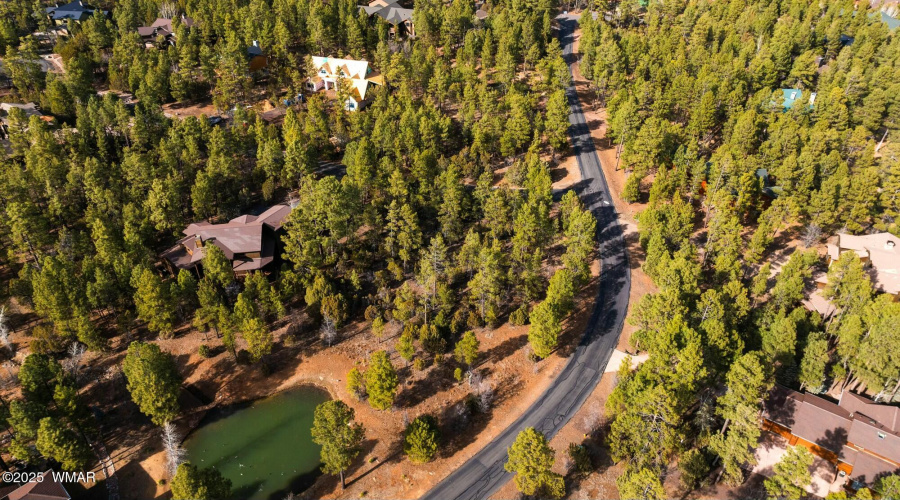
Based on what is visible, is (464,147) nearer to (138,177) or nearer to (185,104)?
(138,177)

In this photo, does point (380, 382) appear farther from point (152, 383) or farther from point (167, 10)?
point (167, 10)

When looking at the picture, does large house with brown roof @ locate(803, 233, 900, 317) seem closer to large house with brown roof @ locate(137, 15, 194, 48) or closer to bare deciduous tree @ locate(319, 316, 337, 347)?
bare deciduous tree @ locate(319, 316, 337, 347)

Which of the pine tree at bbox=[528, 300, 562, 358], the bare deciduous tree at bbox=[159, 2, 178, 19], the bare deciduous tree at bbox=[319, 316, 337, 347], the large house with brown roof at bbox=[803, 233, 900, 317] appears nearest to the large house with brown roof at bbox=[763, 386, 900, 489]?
the large house with brown roof at bbox=[803, 233, 900, 317]

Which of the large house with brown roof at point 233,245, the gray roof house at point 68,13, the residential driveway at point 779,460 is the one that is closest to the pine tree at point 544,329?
the residential driveway at point 779,460

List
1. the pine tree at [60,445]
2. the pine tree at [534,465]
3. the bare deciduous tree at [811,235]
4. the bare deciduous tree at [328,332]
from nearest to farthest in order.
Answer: the pine tree at [534,465] < the pine tree at [60,445] < the bare deciduous tree at [328,332] < the bare deciduous tree at [811,235]

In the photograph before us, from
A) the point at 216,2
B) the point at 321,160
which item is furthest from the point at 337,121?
the point at 216,2

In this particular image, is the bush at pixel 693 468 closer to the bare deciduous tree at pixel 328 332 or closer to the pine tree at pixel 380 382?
the pine tree at pixel 380 382

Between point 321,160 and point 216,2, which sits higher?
point 216,2
